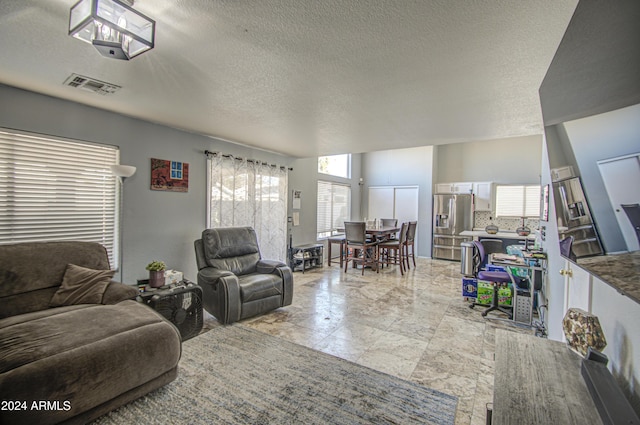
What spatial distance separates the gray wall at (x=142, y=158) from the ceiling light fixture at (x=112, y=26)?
172 centimetres

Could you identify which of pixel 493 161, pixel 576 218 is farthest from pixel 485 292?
pixel 493 161

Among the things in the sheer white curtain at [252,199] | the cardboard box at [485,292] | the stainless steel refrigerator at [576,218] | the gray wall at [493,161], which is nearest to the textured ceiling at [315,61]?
the stainless steel refrigerator at [576,218]

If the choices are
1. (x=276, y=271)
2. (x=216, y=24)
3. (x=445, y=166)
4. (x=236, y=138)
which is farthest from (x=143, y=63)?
(x=445, y=166)

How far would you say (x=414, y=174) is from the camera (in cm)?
750

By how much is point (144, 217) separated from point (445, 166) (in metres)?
7.13

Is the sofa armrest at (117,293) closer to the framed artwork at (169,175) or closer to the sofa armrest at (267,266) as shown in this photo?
the framed artwork at (169,175)

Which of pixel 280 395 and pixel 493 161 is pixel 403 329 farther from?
pixel 493 161

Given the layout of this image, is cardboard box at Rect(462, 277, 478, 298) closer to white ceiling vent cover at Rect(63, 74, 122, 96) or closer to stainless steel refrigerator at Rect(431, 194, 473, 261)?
stainless steel refrigerator at Rect(431, 194, 473, 261)

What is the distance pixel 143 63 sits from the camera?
1930 mm

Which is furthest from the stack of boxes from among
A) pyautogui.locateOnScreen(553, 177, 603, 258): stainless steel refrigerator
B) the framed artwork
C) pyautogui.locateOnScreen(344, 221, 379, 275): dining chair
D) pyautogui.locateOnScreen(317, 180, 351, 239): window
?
the framed artwork

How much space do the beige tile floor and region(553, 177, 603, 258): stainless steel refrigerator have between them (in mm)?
1382

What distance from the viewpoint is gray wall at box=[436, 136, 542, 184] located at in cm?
650

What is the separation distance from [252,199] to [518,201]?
19.9ft

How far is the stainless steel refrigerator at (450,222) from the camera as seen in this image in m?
6.82
